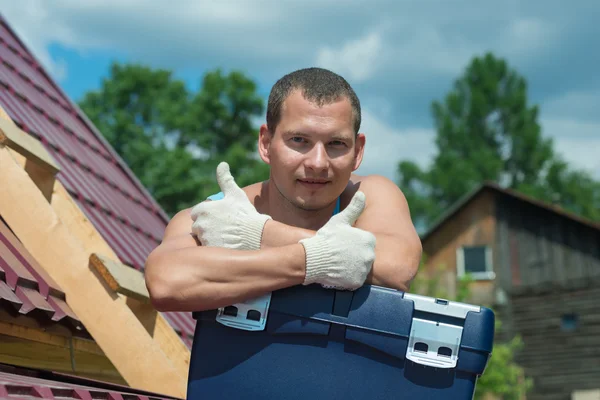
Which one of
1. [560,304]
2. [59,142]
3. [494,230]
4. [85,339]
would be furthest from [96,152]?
[494,230]

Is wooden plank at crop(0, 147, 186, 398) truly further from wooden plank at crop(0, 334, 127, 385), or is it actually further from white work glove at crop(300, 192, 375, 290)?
white work glove at crop(300, 192, 375, 290)

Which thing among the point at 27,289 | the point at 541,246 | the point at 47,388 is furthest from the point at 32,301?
the point at 541,246

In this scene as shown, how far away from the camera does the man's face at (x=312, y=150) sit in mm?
2500

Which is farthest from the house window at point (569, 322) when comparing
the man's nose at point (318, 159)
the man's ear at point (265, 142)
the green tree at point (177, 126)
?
the man's nose at point (318, 159)

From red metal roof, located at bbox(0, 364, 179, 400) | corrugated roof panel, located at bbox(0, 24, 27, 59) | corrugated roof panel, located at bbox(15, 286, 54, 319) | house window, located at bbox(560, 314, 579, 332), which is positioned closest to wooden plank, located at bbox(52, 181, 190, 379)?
corrugated roof panel, located at bbox(15, 286, 54, 319)

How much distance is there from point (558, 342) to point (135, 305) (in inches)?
890

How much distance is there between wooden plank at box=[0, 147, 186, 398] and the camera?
3170 mm

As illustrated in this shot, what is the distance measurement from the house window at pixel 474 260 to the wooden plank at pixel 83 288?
2465 centimetres

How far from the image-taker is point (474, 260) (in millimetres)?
27391

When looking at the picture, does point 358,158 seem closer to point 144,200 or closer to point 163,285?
point 163,285

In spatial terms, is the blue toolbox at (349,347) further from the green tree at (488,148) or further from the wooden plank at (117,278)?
the green tree at (488,148)

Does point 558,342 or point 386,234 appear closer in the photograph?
point 386,234

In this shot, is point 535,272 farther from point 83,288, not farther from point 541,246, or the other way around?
point 83,288

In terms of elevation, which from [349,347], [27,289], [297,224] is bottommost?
[349,347]
